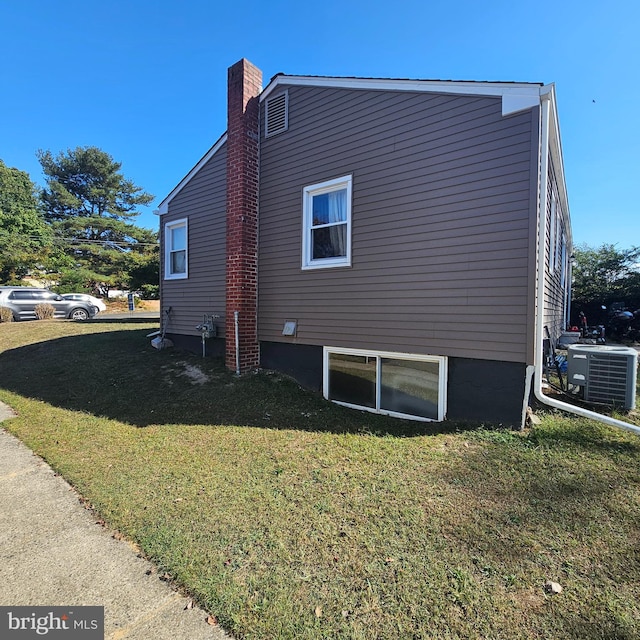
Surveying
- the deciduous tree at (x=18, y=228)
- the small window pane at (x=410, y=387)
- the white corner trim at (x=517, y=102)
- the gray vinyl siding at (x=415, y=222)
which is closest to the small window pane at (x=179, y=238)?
the gray vinyl siding at (x=415, y=222)

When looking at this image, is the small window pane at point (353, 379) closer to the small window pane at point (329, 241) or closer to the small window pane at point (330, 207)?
the small window pane at point (329, 241)

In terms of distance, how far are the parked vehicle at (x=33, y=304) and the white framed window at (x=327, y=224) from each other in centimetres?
1584

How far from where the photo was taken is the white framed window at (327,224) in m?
5.77

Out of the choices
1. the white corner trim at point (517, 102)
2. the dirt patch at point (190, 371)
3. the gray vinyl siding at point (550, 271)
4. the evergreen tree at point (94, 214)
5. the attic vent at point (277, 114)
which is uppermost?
the evergreen tree at point (94, 214)

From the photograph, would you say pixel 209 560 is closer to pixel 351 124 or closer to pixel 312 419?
pixel 312 419

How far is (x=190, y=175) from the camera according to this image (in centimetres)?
855

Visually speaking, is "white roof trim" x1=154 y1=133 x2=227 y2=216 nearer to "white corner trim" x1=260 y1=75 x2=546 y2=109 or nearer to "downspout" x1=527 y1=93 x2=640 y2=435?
"white corner trim" x1=260 y1=75 x2=546 y2=109

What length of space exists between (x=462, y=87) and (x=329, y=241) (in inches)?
111

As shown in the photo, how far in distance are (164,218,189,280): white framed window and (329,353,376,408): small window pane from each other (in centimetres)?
495

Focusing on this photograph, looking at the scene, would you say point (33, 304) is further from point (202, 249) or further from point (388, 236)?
point (388, 236)

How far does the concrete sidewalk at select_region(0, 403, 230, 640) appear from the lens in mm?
1811

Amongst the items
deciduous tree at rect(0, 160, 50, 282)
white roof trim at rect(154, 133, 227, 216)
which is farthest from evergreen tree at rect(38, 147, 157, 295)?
white roof trim at rect(154, 133, 227, 216)

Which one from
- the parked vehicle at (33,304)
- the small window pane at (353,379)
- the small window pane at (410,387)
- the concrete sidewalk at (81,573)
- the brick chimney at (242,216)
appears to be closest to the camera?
the concrete sidewalk at (81,573)

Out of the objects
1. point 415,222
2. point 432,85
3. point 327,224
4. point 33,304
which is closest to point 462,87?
point 432,85
